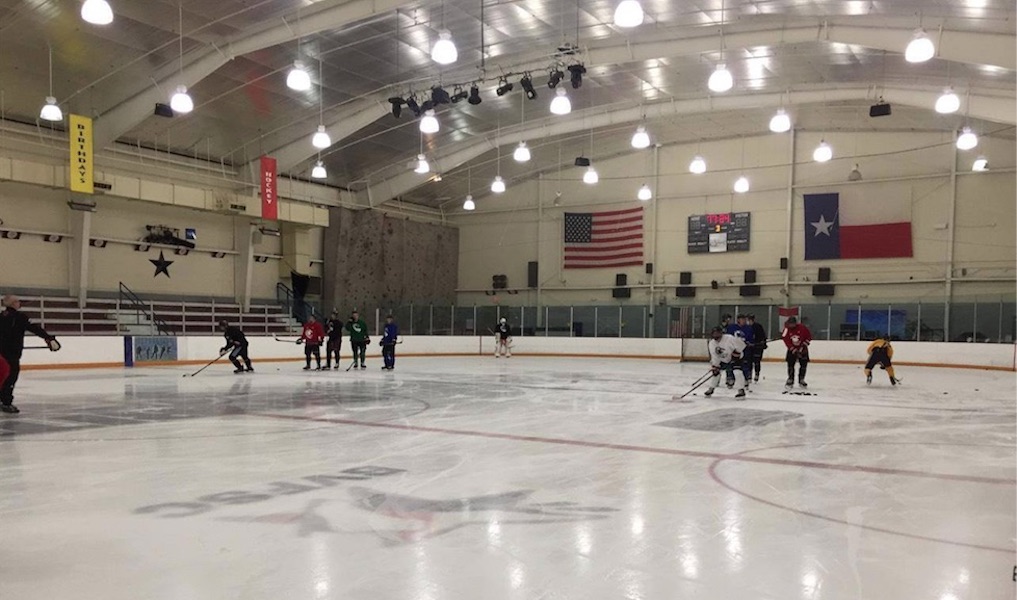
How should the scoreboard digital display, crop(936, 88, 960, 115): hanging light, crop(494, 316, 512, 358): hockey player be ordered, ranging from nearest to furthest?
crop(936, 88, 960, 115): hanging light → crop(494, 316, 512, 358): hockey player → the scoreboard digital display

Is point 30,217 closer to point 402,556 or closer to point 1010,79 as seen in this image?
point 402,556

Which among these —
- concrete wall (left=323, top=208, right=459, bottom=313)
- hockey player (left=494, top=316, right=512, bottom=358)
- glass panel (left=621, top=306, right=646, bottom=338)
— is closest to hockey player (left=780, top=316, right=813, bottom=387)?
hockey player (left=494, top=316, right=512, bottom=358)

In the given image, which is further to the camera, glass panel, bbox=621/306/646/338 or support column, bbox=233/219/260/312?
glass panel, bbox=621/306/646/338

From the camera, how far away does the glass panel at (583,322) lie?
26.4m

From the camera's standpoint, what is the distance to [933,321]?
22.1 m

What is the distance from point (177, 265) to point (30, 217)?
4.38 m

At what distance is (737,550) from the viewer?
3.65 metres

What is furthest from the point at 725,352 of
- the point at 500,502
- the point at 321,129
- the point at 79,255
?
the point at 79,255

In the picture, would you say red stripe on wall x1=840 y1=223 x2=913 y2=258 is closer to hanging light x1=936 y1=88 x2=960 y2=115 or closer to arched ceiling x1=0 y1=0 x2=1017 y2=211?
arched ceiling x1=0 y1=0 x2=1017 y2=211

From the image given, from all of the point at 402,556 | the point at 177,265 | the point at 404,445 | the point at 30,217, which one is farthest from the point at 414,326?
the point at 402,556

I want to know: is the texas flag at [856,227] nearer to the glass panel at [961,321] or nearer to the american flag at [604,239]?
the glass panel at [961,321]

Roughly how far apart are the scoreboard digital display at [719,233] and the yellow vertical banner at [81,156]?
19.8 metres

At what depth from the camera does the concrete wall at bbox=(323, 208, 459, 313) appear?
26.8m

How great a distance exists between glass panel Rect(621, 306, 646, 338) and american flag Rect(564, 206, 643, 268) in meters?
2.55
